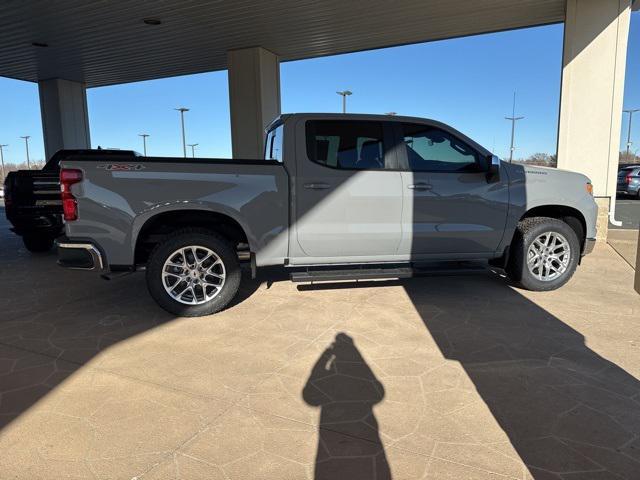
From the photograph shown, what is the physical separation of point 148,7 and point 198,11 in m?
0.94

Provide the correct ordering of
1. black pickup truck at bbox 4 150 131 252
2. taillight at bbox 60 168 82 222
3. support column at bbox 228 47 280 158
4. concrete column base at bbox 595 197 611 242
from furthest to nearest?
1. support column at bbox 228 47 280 158
2. concrete column base at bbox 595 197 611 242
3. black pickup truck at bbox 4 150 131 252
4. taillight at bbox 60 168 82 222

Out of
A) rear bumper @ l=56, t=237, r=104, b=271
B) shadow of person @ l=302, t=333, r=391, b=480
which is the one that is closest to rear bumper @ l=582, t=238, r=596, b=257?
shadow of person @ l=302, t=333, r=391, b=480

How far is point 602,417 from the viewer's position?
2805mm

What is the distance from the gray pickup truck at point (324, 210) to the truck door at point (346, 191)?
0.04ft

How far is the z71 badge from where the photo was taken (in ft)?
14.3

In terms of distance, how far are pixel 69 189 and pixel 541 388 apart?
4.31m

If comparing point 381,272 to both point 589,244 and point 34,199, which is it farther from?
point 34,199

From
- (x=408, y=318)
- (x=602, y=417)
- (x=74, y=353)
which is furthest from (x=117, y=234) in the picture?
(x=602, y=417)

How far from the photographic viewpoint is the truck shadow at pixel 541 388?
96.7 inches

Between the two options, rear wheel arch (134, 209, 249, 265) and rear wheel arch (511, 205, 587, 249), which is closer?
rear wheel arch (134, 209, 249, 265)

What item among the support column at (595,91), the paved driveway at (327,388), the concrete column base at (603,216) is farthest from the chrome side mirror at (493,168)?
the concrete column base at (603,216)

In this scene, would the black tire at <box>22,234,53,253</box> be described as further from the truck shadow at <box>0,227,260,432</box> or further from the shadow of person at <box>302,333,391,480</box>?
the shadow of person at <box>302,333,391,480</box>

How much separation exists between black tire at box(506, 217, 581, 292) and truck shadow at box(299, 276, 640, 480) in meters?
0.50

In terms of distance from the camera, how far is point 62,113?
603 inches
